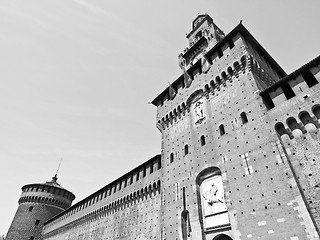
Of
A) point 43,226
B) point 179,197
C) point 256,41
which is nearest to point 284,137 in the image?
point 179,197

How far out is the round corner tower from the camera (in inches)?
1359

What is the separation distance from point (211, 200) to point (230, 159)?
2609 mm

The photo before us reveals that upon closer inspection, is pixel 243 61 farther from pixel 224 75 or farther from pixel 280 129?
pixel 280 129

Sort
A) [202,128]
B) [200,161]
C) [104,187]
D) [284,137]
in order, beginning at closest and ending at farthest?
[284,137]
[200,161]
[202,128]
[104,187]

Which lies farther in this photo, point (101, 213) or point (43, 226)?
point (43, 226)

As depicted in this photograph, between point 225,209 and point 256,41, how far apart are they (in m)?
12.2

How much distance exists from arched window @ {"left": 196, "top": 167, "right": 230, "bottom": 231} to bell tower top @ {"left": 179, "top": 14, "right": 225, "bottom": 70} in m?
13.7

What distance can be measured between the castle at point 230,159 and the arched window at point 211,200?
0.18 feet

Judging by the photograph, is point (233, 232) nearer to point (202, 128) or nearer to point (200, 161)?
point (200, 161)

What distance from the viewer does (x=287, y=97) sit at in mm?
11523

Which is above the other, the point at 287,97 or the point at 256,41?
the point at 256,41

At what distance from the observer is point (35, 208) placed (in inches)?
1433

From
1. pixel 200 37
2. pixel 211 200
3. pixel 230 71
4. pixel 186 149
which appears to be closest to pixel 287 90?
pixel 230 71

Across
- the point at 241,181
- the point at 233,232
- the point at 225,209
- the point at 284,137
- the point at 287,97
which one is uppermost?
the point at 287,97
